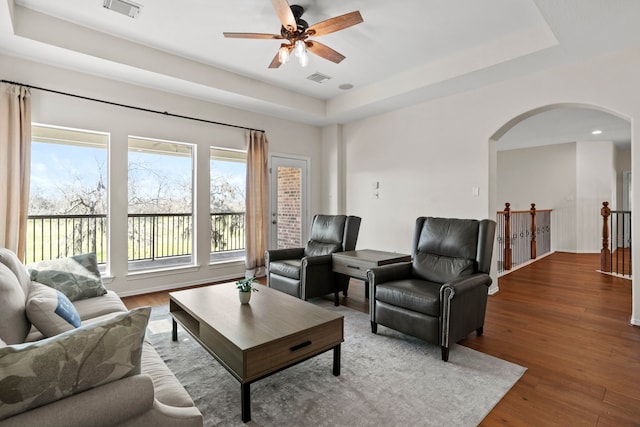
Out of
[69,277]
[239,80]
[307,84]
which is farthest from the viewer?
[307,84]

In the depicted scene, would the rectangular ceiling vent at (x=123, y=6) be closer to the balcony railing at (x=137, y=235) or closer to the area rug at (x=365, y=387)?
the balcony railing at (x=137, y=235)

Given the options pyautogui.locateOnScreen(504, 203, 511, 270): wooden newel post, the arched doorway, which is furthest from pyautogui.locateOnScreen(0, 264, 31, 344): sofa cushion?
the arched doorway

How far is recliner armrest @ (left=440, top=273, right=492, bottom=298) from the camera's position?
2.44 m

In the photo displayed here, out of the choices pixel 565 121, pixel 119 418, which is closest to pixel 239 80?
pixel 119 418

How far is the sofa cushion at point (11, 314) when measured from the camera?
4.70ft

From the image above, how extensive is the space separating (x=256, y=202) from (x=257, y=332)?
343cm

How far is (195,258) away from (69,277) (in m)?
2.35

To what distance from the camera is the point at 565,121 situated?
591cm

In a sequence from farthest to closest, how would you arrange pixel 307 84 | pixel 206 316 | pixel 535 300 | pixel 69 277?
pixel 307 84 → pixel 535 300 → pixel 69 277 → pixel 206 316

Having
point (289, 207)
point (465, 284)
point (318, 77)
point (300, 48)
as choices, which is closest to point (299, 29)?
point (300, 48)

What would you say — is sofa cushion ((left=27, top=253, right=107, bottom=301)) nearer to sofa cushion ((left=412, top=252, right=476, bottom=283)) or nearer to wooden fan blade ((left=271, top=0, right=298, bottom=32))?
wooden fan blade ((left=271, top=0, right=298, bottom=32))

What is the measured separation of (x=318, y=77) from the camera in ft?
14.9

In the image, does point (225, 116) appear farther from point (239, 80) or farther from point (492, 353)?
point (492, 353)

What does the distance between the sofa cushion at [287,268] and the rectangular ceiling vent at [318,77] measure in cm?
256
